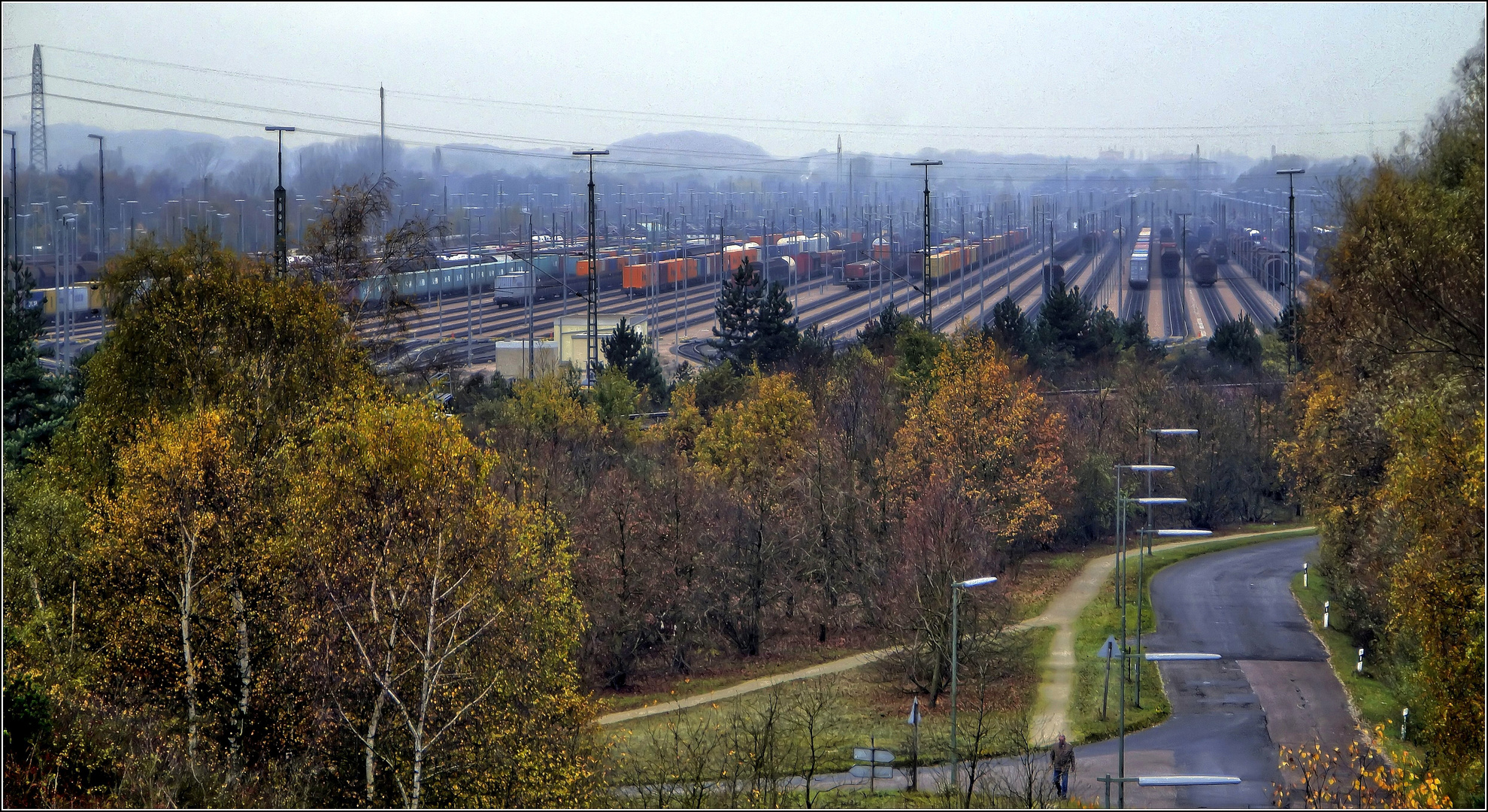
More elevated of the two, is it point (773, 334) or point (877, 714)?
point (773, 334)

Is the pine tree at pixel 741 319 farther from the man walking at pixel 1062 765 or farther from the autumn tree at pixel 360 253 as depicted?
the man walking at pixel 1062 765

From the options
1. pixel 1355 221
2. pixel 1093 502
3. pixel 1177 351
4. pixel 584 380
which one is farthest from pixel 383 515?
pixel 1177 351

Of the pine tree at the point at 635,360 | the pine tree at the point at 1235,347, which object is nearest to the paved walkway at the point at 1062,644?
the pine tree at the point at 1235,347

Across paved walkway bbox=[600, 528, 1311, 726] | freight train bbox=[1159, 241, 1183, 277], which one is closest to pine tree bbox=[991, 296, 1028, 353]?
paved walkway bbox=[600, 528, 1311, 726]

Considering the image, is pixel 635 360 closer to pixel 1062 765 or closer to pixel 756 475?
pixel 756 475

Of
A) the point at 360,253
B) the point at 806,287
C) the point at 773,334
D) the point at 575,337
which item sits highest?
the point at 806,287

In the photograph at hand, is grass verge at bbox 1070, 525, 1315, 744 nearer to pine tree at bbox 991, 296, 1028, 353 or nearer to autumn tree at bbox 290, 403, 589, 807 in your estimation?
autumn tree at bbox 290, 403, 589, 807

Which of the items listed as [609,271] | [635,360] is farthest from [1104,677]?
[609,271]

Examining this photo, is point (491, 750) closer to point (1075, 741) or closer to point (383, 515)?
point (383, 515)
